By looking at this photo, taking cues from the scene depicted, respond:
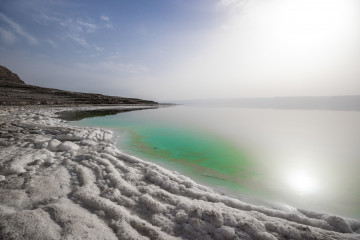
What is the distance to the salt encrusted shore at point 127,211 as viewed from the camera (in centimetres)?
204

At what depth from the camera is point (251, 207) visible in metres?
2.79

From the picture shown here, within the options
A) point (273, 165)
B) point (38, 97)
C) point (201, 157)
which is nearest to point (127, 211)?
point (201, 157)

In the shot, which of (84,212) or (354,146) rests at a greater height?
(354,146)

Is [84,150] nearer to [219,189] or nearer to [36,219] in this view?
[36,219]

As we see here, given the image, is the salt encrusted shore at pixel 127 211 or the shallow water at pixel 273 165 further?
the shallow water at pixel 273 165

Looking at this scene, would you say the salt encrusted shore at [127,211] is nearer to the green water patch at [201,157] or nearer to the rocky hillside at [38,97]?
the green water patch at [201,157]

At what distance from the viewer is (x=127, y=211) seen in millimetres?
2453

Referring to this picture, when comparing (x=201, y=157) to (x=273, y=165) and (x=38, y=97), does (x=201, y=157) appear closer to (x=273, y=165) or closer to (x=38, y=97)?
(x=273, y=165)

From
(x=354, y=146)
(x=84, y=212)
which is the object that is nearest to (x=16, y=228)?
(x=84, y=212)

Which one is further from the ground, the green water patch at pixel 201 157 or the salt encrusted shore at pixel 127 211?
the salt encrusted shore at pixel 127 211

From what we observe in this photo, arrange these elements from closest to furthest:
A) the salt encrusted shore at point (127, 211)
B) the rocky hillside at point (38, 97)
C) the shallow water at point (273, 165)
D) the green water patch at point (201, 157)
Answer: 1. the salt encrusted shore at point (127, 211)
2. the shallow water at point (273, 165)
3. the green water patch at point (201, 157)
4. the rocky hillside at point (38, 97)

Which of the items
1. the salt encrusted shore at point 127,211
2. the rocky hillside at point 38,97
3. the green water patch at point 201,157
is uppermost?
the rocky hillside at point 38,97

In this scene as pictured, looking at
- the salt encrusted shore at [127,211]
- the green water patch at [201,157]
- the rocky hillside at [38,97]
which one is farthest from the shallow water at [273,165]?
the rocky hillside at [38,97]

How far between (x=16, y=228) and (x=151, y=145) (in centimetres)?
520
